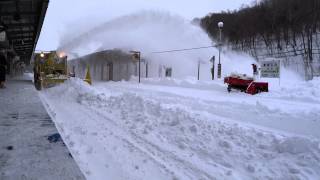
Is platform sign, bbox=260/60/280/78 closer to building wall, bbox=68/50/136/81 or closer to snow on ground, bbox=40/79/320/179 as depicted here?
snow on ground, bbox=40/79/320/179

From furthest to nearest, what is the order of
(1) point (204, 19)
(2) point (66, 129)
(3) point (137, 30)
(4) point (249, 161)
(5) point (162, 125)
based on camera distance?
(1) point (204, 19)
(3) point (137, 30)
(5) point (162, 125)
(2) point (66, 129)
(4) point (249, 161)

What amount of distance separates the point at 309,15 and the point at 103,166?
6052 centimetres

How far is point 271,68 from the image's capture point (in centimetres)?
2302

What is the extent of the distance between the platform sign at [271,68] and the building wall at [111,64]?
22887mm

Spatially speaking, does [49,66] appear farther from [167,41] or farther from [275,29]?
[275,29]

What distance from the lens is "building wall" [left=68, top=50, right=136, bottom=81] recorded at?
45.1m

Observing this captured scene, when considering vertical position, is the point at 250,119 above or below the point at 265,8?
below

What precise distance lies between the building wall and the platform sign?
2289 cm

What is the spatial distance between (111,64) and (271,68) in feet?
87.8

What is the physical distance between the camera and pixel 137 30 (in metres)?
42.8

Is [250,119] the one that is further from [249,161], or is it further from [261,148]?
[249,161]

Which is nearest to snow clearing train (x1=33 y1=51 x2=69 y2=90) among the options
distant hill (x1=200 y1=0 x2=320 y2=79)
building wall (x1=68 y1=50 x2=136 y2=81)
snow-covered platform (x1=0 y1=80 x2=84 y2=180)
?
snow-covered platform (x1=0 y1=80 x2=84 y2=180)

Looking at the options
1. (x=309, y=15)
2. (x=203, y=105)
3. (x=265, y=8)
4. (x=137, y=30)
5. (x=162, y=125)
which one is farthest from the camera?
(x=265, y=8)

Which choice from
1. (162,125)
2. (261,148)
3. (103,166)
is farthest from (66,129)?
(261,148)
